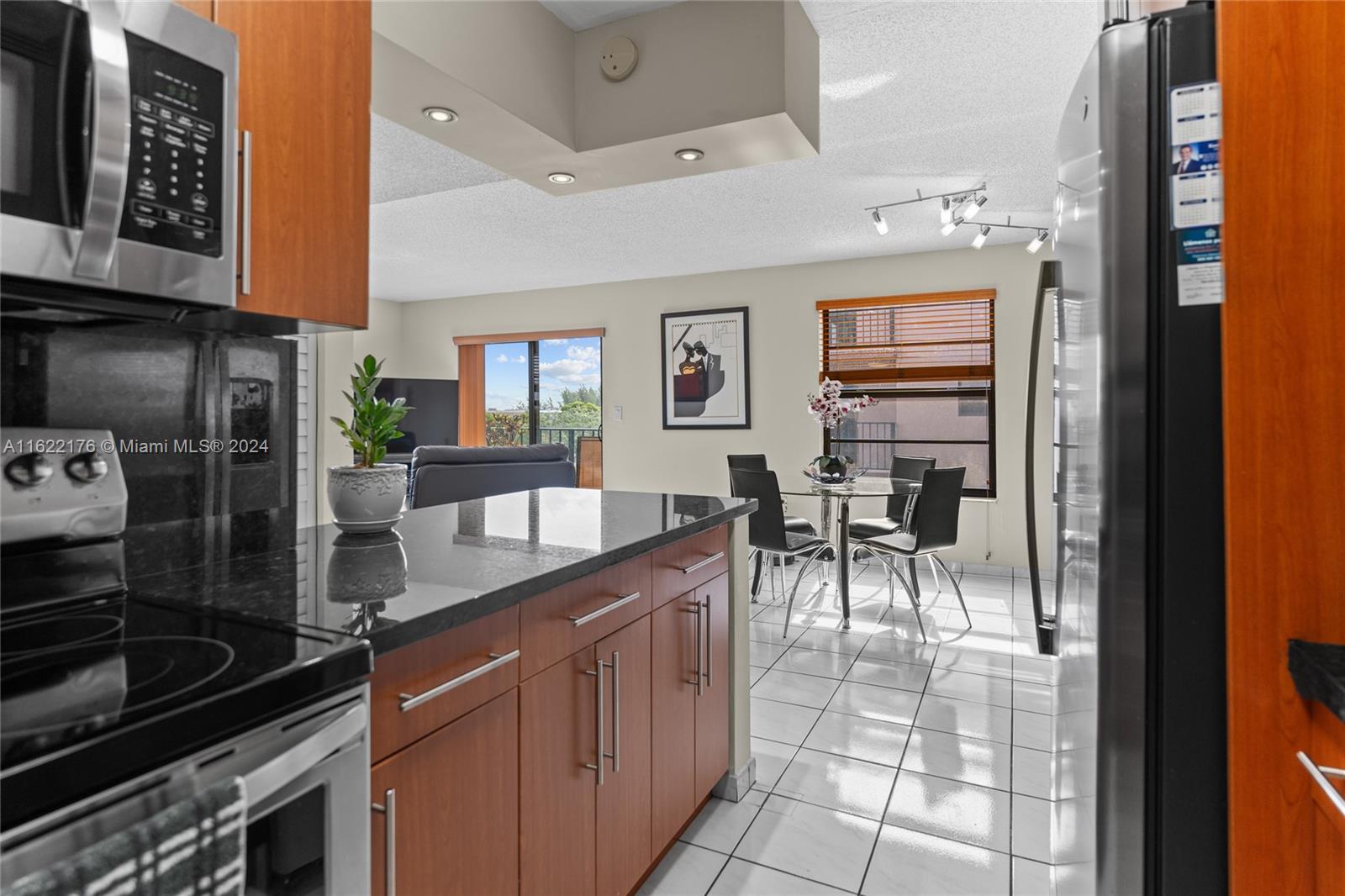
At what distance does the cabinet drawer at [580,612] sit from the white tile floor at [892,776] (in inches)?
30.4

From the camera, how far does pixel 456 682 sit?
109 cm

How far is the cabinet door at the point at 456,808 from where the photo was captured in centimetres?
99

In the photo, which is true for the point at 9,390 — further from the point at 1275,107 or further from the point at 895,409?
the point at 895,409

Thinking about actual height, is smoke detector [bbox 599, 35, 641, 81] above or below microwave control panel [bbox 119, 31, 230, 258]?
above

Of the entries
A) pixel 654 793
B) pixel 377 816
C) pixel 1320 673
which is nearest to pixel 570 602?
pixel 377 816

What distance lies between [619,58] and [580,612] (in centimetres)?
183

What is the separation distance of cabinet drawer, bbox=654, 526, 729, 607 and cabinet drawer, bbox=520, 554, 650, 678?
73 millimetres

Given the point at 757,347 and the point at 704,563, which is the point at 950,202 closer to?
the point at 757,347

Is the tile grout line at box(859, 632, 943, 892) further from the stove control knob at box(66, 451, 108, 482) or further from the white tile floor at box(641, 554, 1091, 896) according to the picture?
the stove control knob at box(66, 451, 108, 482)

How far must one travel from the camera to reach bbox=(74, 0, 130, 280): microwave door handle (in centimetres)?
90

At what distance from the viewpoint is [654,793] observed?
1.73m

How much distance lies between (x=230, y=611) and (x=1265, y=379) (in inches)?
59.3

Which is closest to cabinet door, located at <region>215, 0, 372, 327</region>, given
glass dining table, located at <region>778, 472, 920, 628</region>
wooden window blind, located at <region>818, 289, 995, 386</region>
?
glass dining table, located at <region>778, 472, 920, 628</region>

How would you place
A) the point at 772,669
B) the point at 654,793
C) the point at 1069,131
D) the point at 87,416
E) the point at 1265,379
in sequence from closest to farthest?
the point at 1265,379, the point at 87,416, the point at 1069,131, the point at 654,793, the point at 772,669
